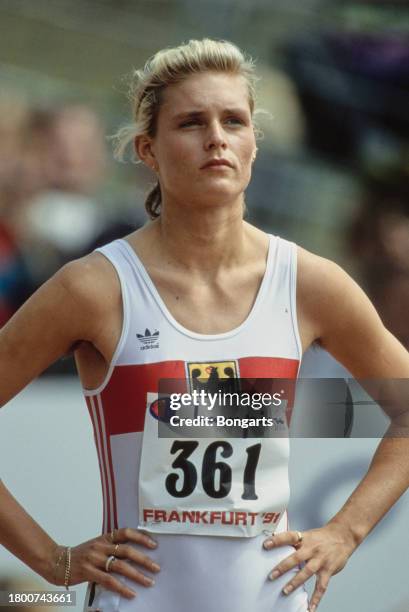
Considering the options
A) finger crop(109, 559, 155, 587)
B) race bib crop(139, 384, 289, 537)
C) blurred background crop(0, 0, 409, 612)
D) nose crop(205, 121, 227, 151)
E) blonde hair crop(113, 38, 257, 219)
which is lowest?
finger crop(109, 559, 155, 587)

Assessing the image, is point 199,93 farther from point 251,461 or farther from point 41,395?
point 41,395

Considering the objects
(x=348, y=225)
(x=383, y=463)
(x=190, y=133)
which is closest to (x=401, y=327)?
(x=348, y=225)

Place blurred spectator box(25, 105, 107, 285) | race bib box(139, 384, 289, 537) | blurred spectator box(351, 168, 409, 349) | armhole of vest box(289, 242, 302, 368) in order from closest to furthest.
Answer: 1. race bib box(139, 384, 289, 537)
2. armhole of vest box(289, 242, 302, 368)
3. blurred spectator box(351, 168, 409, 349)
4. blurred spectator box(25, 105, 107, 285)

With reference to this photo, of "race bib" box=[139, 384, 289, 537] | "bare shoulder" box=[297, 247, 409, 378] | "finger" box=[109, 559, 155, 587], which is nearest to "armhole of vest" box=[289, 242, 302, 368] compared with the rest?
"bare shoulder" box=[297, 247, 409, 378]

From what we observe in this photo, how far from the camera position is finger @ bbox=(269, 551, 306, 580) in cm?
262

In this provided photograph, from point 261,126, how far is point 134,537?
309cm

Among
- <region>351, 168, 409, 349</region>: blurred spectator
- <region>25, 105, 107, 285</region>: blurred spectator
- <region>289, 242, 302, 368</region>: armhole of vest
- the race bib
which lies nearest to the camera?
the race bib

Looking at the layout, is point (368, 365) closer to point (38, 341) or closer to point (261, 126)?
point (38, 341)

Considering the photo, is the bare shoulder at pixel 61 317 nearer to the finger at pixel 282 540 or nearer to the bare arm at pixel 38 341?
the bare arm at pixel 38 341

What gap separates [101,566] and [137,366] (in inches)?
17.3

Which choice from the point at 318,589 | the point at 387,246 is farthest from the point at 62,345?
the point at 387,246

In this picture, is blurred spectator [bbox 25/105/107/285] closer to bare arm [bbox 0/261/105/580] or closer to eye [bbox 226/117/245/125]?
bare arm [bbox 0/261/105/580]

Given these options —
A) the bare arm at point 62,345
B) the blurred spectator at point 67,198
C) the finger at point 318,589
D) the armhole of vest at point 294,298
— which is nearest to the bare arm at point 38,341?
the bare arm at point 62,345

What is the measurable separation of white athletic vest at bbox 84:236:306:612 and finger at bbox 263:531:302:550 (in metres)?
0.02
